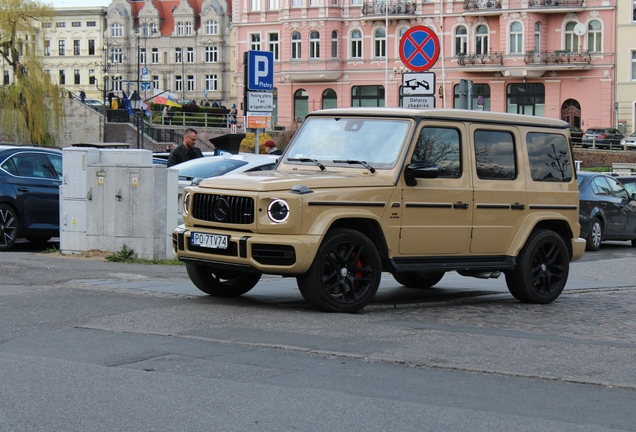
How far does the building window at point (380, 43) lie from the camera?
81688 mm

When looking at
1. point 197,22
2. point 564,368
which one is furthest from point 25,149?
point 197,22

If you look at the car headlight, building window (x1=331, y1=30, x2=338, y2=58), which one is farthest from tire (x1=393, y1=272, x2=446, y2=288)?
building window (x1=331, y1=30, x2=338, y2=58)

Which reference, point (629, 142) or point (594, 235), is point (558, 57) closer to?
point (629, 142)

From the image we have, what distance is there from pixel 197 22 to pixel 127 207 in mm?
108042

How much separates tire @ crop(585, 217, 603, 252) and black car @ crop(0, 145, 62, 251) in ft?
35.9

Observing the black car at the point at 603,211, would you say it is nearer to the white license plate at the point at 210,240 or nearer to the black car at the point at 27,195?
the black car at the point at 27,195

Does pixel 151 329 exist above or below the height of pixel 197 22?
below

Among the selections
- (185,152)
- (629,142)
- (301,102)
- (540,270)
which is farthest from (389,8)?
(540,270)

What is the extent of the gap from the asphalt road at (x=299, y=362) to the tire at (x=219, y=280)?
0.20 meters

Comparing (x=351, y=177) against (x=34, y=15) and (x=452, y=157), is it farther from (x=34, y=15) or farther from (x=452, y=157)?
(x=34, y=15)

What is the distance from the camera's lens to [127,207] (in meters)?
15.7

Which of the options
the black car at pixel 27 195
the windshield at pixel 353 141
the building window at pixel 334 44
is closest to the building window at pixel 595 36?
the building window at pixel 334 44

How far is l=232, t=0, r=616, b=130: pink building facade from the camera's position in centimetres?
7400

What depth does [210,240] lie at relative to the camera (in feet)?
34.0
